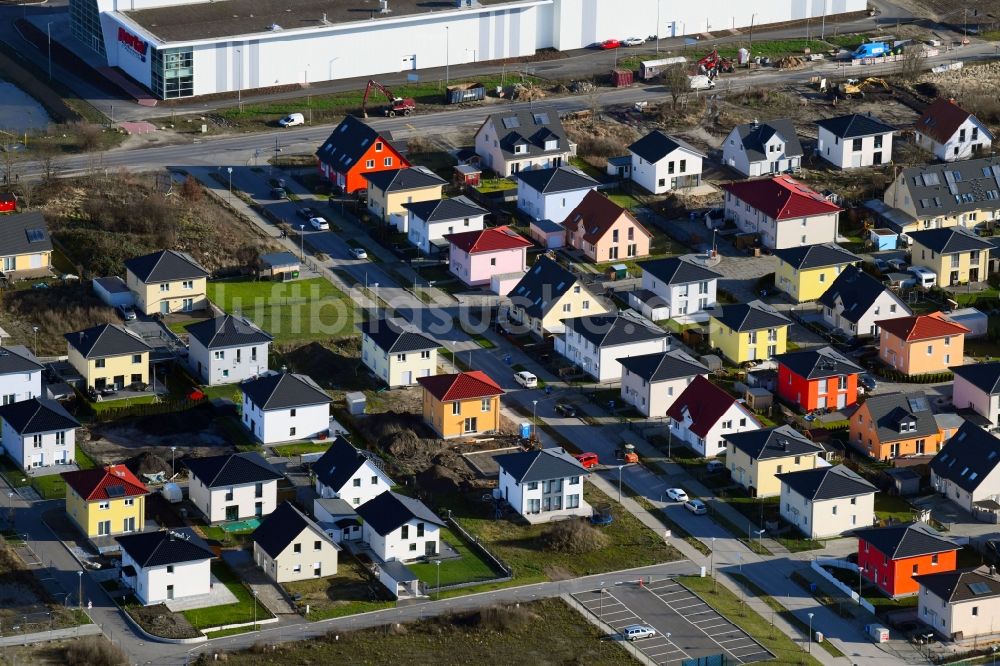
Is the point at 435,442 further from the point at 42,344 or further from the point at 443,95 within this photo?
the point at 443,95

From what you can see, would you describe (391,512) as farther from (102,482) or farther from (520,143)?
(520,143)

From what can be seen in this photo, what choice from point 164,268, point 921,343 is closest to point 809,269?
point 921,343

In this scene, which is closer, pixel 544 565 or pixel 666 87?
pixel 544 565

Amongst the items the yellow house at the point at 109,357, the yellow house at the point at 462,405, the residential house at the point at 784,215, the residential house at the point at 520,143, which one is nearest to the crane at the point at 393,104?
the residential house at the point at 520,143

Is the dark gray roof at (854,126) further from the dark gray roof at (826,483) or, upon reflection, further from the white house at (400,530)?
the white house at (400,530)

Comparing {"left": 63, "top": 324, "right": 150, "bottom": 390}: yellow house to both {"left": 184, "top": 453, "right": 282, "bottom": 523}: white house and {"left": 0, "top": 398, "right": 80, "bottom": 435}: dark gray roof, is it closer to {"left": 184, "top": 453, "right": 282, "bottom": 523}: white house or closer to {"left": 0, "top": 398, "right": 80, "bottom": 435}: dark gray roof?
{"left": 0, "top": 398, "right": 80, "bottom": 435}: dark gray roof

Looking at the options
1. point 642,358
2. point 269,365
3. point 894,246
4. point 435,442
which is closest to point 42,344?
point 269,365

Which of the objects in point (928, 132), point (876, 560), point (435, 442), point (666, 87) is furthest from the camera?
point (666, 87)
